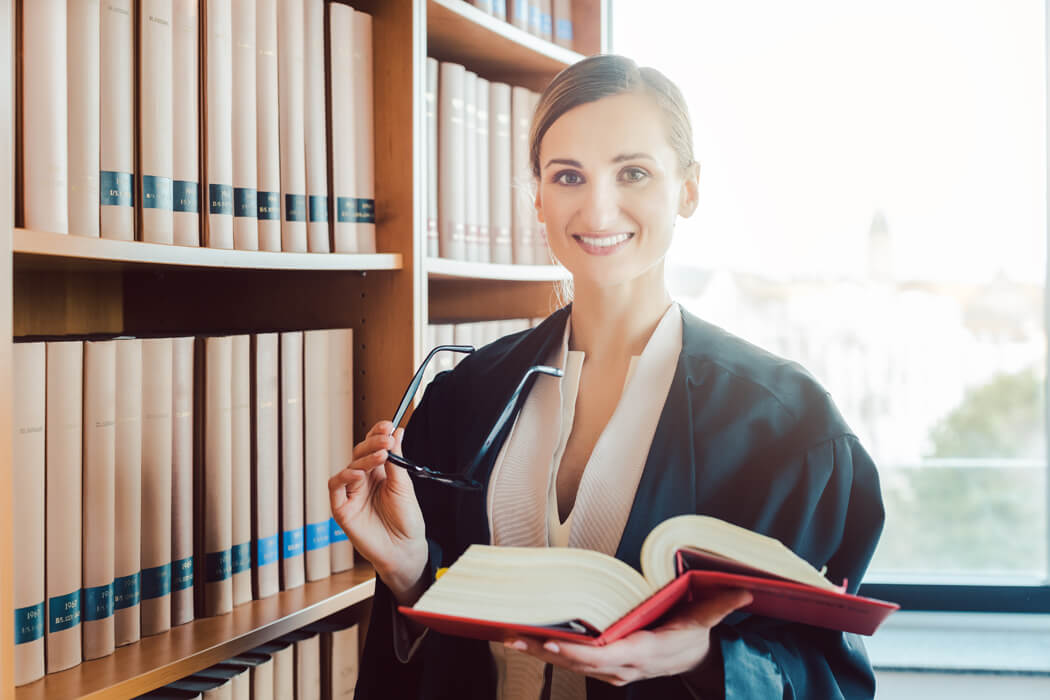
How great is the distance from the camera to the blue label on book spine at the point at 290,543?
3.75 feet

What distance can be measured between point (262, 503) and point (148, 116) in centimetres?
51

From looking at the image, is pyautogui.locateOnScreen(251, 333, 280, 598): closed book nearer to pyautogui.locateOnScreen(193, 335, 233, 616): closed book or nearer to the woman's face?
pyautogui.locateOnScreen(193, 335, 233, 616): closed book

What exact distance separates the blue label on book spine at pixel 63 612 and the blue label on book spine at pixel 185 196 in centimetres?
46

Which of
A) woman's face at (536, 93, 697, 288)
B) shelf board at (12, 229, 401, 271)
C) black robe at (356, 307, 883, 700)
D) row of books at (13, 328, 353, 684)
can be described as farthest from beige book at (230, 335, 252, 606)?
woman's face at (536, 93, 697, 288)

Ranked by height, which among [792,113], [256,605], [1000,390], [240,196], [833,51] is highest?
[833,51]

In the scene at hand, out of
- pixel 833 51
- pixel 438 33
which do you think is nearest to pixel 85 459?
pixel 438 33

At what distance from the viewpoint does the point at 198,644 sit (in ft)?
3.20

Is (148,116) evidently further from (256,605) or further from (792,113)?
(792,113)

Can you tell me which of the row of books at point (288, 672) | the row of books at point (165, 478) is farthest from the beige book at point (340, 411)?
the row of books at point (288, 672)

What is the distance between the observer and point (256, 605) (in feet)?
3.59

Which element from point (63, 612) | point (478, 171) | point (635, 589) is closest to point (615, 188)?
point (635, 589)

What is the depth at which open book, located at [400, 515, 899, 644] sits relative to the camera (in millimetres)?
587

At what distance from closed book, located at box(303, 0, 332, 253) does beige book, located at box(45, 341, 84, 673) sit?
35 centimetres

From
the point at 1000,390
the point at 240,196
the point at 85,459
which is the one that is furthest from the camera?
the point at 1000,390
